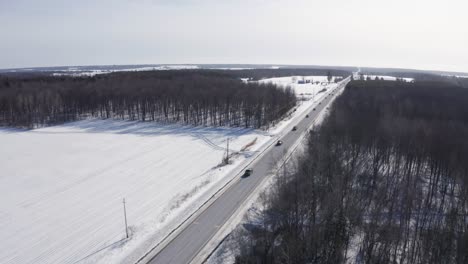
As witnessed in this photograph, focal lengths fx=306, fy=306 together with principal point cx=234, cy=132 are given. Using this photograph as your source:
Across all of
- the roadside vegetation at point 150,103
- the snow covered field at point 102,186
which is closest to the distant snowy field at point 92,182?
the snow covered field at point 102,186

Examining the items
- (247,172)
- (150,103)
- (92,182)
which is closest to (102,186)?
(92,182)

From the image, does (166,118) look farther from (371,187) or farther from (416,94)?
(416,94)

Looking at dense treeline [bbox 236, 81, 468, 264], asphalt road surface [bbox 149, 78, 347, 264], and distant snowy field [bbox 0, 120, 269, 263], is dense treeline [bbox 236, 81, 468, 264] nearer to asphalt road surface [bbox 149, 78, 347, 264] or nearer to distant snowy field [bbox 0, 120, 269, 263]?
asphalt road surface [bbox 149, 78, 347, 264]

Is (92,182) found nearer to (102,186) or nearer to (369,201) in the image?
(102,186)

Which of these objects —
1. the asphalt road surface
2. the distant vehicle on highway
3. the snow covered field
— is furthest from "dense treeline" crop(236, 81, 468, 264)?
the snow covered field

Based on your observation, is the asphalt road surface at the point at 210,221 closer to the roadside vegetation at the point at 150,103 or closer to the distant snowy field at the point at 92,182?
the distant snowy field at the point at 92,182

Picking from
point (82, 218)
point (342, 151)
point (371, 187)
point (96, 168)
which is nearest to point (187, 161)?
point (96, 168)
